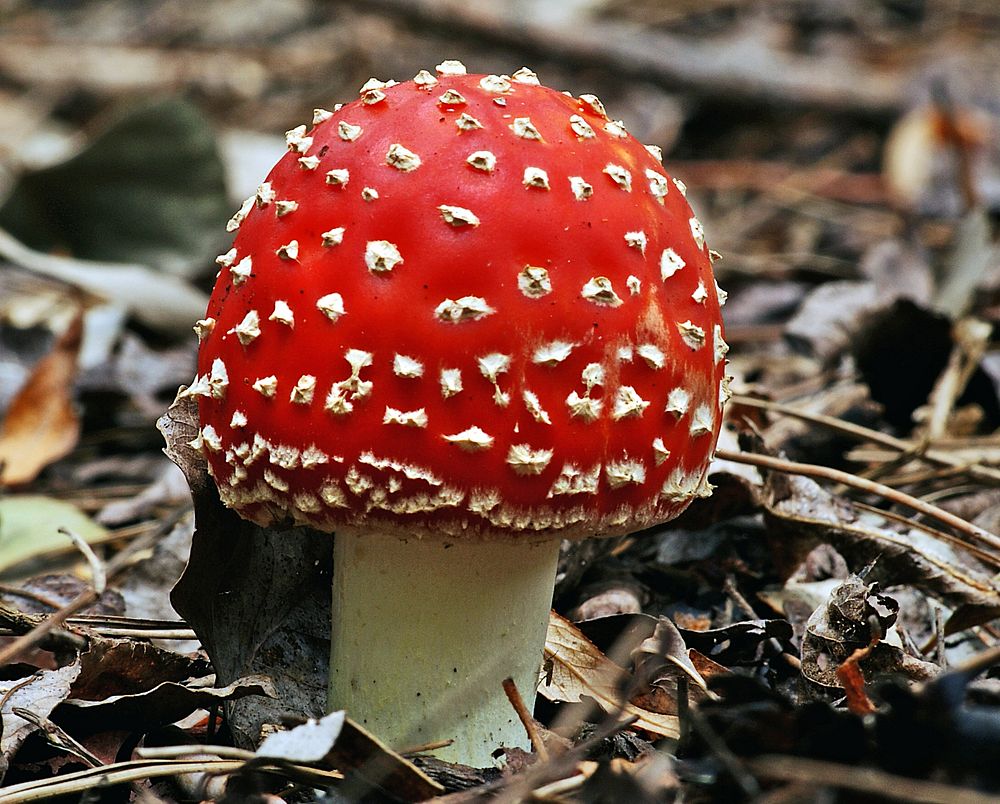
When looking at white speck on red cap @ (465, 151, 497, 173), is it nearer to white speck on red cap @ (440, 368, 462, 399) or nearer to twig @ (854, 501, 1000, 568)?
white speck on red cap @ (440, 368, 462, 399)

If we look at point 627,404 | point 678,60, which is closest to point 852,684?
point 627,404

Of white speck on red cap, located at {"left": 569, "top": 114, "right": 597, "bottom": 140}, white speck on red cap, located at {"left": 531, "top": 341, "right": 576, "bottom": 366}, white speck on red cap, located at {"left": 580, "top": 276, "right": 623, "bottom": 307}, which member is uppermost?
white speck on red cap, located at {"left": 569, "top": 114, "right": 597, "bottom": 140}

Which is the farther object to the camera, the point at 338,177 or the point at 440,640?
the point at 440,640

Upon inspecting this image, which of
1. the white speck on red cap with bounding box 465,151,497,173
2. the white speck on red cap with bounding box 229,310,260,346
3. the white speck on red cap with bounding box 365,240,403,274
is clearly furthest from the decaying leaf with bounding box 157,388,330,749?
the white speck on red cap with bounding box 465,151,497,173

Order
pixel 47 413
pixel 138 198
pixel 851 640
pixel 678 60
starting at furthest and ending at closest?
pixel 678 60, pixel 138 198, pixel 47 413, pixel 851 640

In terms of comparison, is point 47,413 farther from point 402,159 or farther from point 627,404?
point 627,404
